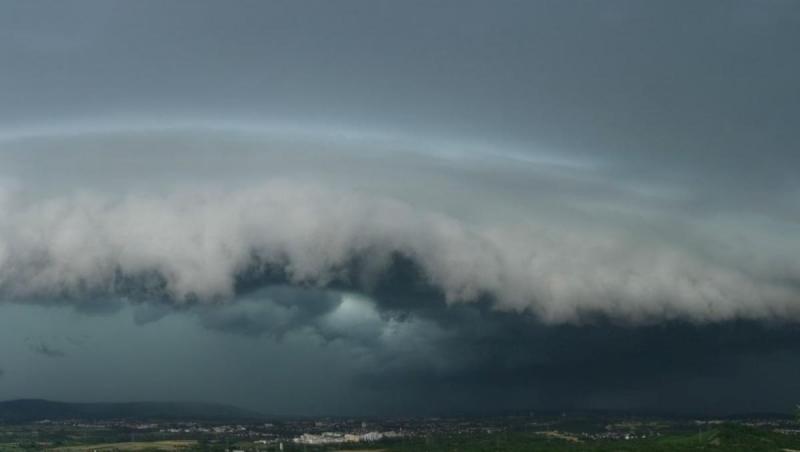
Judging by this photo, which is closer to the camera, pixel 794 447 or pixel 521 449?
pixel 794 447

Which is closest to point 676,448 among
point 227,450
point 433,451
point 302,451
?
point 433,451

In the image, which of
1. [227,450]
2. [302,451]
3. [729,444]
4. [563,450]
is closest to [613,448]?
[563,450]

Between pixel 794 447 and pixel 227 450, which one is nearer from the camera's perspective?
pixel 794 447

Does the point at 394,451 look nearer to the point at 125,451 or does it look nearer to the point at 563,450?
the point at 563,450

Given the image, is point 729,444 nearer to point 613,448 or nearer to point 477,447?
point 613,448

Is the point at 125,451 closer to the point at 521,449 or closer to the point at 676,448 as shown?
the point at 521,449

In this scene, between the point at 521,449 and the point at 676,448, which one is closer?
the point at 676,448

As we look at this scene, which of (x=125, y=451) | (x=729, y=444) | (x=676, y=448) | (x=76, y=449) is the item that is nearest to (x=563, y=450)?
(x=676, y=448)
